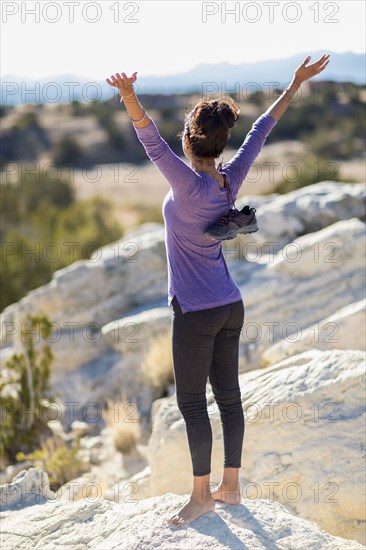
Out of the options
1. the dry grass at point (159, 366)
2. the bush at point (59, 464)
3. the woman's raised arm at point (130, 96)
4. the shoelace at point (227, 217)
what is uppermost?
the woman's raised arm at point (130, 96)

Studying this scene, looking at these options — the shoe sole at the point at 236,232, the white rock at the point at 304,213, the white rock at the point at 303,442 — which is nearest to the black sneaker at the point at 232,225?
the shoe sole at the point at 236,232

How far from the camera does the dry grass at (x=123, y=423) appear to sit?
22.7ft

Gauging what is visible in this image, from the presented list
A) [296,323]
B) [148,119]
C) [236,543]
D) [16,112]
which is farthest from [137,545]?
[16,112]

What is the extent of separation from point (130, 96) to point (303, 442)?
102 inches

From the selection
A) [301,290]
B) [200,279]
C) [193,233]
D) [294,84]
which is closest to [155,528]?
[200,279]

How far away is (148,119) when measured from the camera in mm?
3078

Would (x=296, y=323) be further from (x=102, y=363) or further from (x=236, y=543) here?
(x=236, y=543)

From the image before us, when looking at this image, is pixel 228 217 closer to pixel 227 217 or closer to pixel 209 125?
pixel 227 217

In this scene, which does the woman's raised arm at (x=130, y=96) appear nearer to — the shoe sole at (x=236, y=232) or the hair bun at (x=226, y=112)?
the hair bun at (x=226, y=112)

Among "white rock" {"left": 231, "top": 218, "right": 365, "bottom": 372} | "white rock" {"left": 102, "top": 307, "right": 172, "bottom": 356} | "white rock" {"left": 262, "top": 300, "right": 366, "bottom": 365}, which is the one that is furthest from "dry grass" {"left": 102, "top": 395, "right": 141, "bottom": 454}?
"white rock" {"left": 262, "top": 300, "right": 366, "bottom": 365}

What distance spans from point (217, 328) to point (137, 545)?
40.1 inches

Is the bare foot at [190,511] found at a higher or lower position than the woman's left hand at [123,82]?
lower

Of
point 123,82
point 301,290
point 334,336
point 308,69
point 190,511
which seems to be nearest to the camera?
point 123,82

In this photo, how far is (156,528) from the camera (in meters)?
3.33
